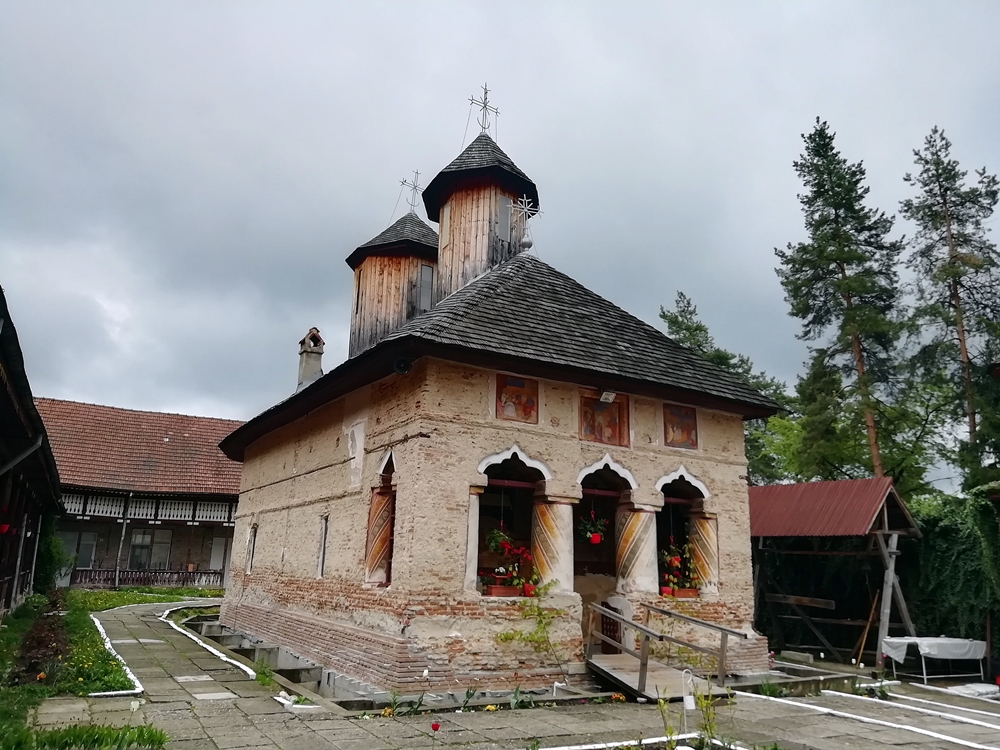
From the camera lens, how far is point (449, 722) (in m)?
7.30

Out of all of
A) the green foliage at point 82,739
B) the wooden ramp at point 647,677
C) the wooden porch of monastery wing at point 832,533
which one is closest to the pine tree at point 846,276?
the wooden porch of monastery wing at point 832,533

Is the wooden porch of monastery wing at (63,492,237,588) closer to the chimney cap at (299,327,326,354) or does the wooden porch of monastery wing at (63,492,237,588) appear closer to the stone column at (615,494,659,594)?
the chimney cap at (299,327,326,354)

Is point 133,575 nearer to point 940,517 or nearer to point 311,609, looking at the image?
A: point 311,609

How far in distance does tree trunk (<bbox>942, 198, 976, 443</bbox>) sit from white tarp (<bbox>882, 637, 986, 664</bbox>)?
9584 mm

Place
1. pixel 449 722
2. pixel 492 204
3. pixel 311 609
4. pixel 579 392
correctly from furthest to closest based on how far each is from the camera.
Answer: pixel 492 204 < pixel 311 609 < pixel 579 392 < pixel 449 722

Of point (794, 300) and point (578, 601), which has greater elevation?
point (794, 300)

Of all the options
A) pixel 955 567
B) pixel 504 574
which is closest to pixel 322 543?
pixel 504 574

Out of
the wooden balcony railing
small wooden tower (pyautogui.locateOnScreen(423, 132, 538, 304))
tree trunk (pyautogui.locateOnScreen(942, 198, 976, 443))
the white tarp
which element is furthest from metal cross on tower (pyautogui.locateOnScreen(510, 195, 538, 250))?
the wooden balcony railing

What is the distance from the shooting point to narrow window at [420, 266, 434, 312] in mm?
16875

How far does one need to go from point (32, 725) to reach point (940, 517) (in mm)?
13389

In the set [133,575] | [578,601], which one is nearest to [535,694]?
[578,601]

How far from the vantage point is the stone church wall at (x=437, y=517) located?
8766 millimetres

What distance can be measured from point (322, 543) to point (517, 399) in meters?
4.39

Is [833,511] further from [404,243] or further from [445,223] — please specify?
[404,243]
